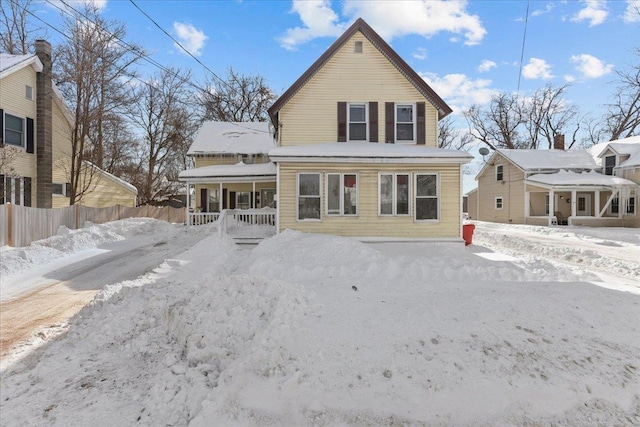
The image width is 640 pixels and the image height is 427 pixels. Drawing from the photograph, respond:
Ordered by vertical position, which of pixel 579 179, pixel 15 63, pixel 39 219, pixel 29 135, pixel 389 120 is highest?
pixel 15 63

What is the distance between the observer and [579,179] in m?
23.4

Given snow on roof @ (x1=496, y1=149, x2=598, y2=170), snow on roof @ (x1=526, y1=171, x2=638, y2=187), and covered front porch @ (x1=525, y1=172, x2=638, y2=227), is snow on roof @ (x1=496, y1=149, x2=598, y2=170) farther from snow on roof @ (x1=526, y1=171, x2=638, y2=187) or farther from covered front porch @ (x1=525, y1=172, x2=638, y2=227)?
covered front porch @ (x1=525, y1=172, x2=638, y2=227)

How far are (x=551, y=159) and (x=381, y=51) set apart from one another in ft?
69.5

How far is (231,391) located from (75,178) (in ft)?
71.9

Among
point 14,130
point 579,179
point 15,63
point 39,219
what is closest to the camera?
point 39,219

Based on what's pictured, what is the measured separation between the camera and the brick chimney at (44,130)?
675 inches

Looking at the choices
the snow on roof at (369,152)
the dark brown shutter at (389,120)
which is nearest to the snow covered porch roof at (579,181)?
the snow on roof at (369,152)

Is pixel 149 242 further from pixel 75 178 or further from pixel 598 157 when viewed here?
pixel 598 157

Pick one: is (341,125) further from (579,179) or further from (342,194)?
(579,179)

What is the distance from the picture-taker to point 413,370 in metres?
3.56

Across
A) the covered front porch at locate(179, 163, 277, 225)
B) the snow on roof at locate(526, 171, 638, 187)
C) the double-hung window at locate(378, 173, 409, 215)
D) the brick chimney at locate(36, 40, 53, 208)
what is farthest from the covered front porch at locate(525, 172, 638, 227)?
the brick chimney at locate(36, 40, 53, 208)

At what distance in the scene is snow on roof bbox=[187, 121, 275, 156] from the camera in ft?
70.4

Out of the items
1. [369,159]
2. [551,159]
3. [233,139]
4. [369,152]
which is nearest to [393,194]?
[369,159]

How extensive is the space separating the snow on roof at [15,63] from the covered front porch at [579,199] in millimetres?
31404
